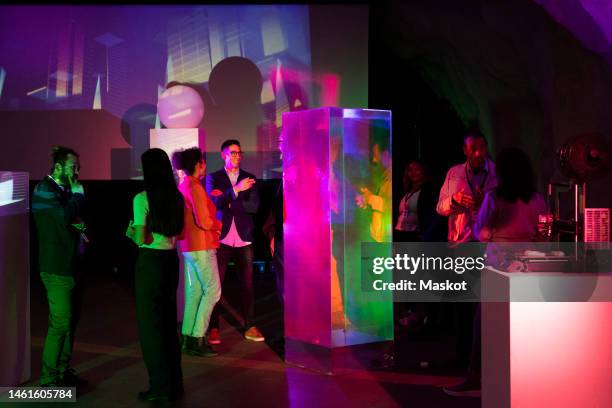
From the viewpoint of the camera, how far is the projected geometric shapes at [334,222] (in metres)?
4.39

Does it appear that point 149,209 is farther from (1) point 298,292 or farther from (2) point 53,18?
(2) point 53,18

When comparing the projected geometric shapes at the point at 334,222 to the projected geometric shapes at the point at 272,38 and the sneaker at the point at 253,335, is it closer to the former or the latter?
the sneaker at the point at 253,335

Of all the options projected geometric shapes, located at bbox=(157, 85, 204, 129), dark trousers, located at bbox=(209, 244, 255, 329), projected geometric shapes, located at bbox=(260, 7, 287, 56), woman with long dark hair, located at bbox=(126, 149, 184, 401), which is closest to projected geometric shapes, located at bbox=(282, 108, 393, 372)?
woman with long dark hair, located at bbox=(126, 149, 184, 401)

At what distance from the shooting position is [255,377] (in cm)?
445

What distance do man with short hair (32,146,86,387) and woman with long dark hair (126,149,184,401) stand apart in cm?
42

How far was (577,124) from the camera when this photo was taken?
5.45 m

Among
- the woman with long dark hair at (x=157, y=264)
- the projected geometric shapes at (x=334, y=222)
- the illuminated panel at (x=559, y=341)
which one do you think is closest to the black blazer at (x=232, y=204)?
the projected geometric shapes at (x=334, y=222)

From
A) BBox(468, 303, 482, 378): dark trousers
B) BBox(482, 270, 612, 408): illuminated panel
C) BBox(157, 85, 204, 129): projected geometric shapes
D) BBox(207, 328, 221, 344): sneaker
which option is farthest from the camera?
BBox(157, 85, 204, 129): projected geometric shapes

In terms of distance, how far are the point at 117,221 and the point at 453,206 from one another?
595 centimetres

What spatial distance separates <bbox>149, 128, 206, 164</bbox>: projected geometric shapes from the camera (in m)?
6.35

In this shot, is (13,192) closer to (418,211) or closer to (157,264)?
(157,264)

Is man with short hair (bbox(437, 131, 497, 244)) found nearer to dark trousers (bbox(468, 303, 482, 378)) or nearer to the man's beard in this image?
dark trousers (bbox(468, 303, 482, 378))

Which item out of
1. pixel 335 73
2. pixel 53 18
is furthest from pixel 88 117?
pixel 335 73

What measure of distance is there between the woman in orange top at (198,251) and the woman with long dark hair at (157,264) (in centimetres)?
92
